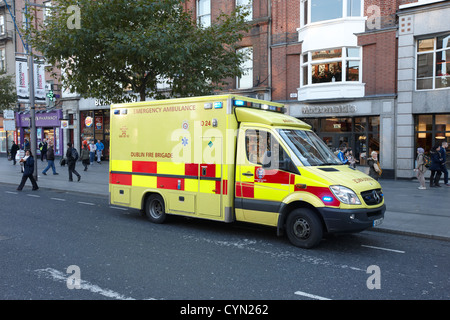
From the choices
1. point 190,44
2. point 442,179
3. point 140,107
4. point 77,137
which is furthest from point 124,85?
point 77,137

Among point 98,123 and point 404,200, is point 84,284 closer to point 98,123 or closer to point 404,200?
point 404,200

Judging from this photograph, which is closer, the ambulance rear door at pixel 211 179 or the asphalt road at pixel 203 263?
the asphalt road at pixel 203 263

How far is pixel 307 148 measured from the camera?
738 cm

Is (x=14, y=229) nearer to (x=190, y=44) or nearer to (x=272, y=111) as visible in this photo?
(x=272, y=111)

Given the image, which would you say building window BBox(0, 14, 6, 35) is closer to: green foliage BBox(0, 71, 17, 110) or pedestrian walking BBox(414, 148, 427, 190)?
green foliage BBox(0, 71, 17, 110)

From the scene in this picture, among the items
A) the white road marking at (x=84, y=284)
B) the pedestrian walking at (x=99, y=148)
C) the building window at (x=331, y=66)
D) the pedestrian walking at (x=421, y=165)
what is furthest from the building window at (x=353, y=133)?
the white road marking at (x=84, y=284)

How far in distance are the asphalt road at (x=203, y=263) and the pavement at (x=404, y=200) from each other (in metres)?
0.57

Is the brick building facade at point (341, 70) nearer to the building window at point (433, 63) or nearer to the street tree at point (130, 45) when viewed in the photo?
the building window at point (433, 63)

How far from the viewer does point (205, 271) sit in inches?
217

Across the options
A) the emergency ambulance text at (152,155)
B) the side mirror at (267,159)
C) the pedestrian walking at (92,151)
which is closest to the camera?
the side mirror at (267,159)

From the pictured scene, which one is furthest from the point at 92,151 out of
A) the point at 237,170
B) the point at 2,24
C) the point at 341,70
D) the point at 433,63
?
the point at 433,63

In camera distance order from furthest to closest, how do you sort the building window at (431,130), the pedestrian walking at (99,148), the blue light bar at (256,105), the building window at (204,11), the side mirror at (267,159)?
1. the pedestrian walking at (99,148)
2. the building window at (204,11)
3. the building window at (431,130)
4. the blue light bar at (256,105)
5. the side mirror at (267,159)

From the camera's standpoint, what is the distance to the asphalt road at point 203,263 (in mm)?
4742
